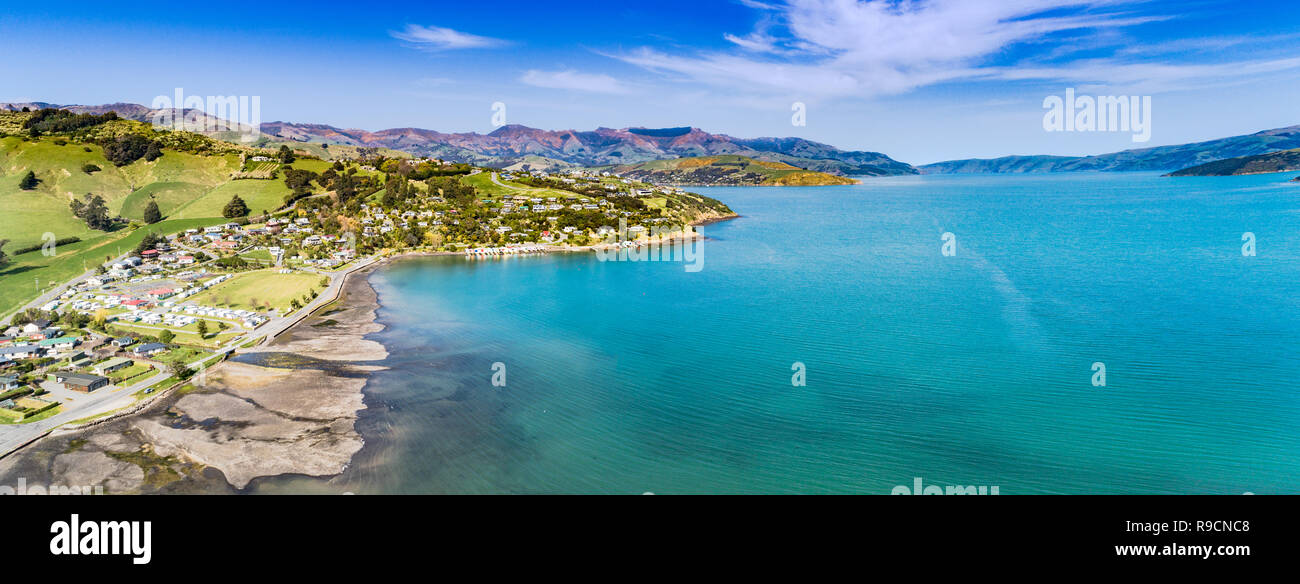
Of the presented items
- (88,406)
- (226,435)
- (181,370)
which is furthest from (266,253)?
(226,435)

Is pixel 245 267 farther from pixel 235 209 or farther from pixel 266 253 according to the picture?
pixel 235 209

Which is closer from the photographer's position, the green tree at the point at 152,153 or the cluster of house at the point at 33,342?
the cluster of house at the point at 33,342

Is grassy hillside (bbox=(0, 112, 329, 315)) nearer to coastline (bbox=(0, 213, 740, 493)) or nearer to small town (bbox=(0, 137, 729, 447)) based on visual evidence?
small town (bbox=(0, 137, 729, 447))

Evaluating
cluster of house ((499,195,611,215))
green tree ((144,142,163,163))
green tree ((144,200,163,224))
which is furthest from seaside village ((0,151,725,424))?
green tree ((144,142,163,163))

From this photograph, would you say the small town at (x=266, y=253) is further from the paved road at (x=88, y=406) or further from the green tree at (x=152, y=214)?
the green tree at (x=152, y=214)

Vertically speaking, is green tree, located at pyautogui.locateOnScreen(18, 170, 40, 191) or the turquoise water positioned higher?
green tree, located at pyautogui.locateOnScreen(18, 170, 40, 191)

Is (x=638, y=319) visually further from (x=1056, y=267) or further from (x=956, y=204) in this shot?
(x=956, y=204)

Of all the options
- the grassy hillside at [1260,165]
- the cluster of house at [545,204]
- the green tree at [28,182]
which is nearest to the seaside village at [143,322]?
the cluster of house at [545,204]
